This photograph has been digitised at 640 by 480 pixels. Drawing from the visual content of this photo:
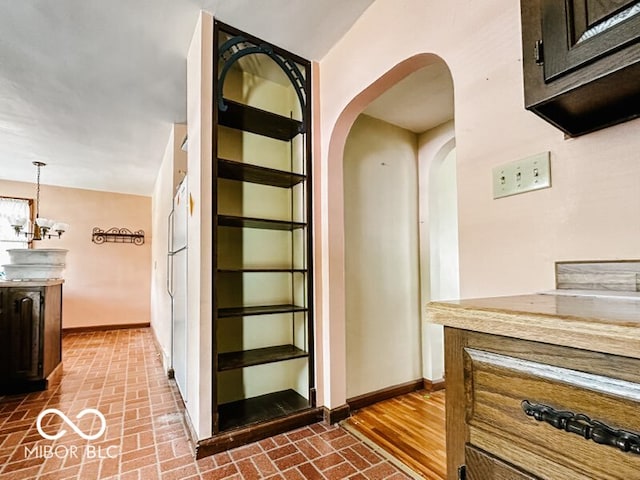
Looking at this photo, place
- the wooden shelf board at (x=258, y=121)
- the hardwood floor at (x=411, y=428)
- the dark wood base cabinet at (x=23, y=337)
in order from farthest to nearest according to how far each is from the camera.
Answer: the dark wood base cabinet at (x=23, y=337) → the wooden shelf board at (x=258, y=121) → the hardwood floor at (x=411, y=428)

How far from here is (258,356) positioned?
2.20m

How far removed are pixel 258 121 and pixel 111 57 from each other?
3.93 feet

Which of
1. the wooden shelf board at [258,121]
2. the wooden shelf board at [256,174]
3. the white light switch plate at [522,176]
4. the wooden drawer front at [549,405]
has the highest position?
the wooden shelf board at [258,121]

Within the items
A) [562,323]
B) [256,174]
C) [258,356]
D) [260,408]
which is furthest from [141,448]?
[562,323]

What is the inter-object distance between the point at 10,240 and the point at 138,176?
244 cm

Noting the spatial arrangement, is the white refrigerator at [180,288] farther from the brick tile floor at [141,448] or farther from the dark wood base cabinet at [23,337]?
the dark wood base cabinet at [23,337]

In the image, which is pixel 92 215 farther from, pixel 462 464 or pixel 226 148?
pixel 462 464

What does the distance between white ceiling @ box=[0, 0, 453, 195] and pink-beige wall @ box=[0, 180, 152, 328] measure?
2.02 m

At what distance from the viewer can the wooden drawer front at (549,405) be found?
0.43 meters

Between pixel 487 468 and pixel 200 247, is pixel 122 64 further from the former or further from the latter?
pixel 487 468

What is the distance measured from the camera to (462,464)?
2.10 feet

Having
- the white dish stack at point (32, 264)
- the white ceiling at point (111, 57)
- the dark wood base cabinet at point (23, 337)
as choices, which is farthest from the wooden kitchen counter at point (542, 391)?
the white dish stack at point (32, 264)

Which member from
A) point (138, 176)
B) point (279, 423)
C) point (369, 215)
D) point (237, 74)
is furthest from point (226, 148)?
point (138, 176)

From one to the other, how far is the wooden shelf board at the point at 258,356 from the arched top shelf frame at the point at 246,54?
1608 millimetres
